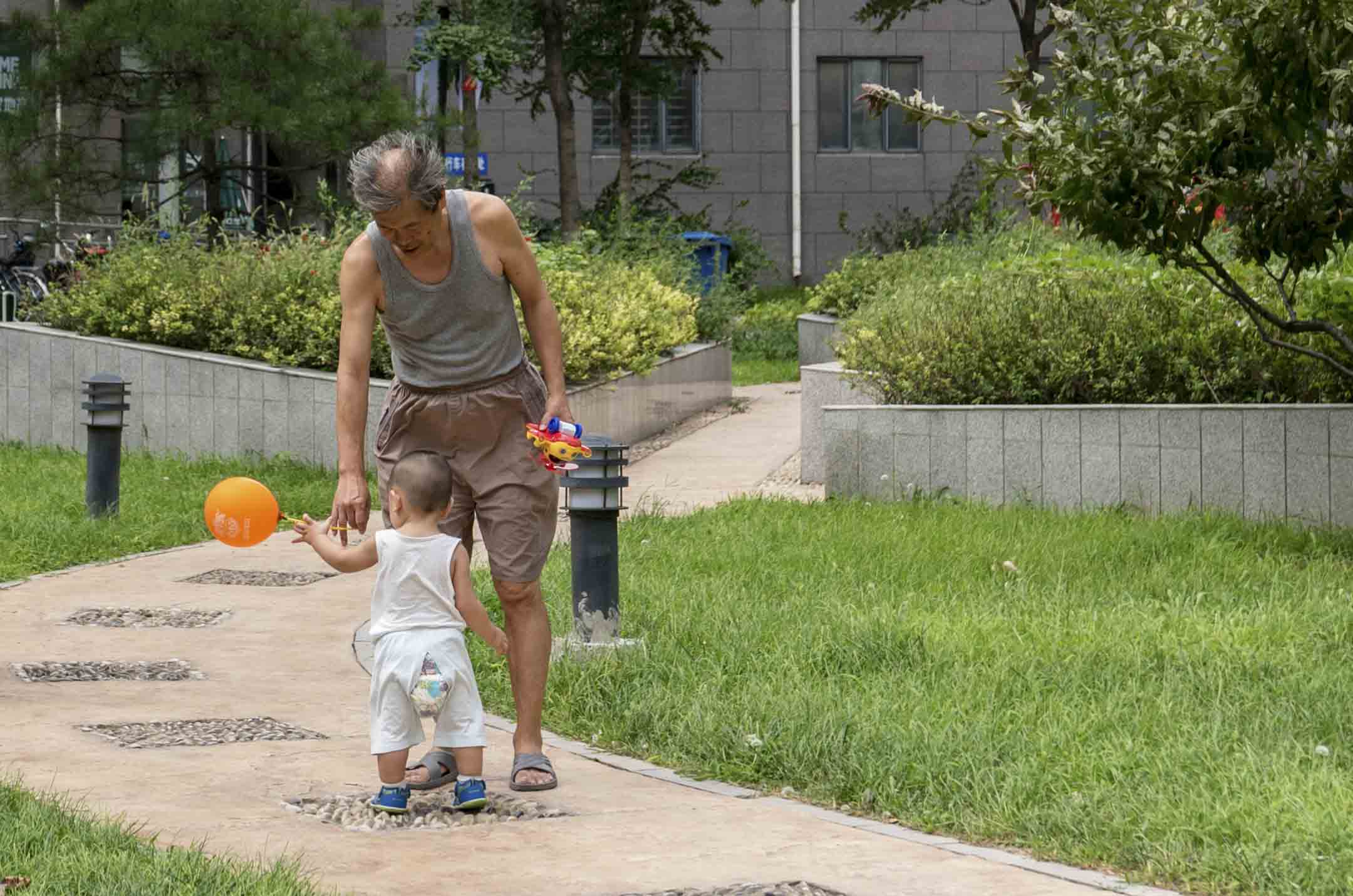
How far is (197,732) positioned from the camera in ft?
20.8

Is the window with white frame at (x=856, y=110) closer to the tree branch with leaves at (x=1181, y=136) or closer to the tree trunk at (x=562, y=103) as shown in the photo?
the tree trunk at (x=562, y=103)

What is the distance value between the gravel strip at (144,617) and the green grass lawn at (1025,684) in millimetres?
1639

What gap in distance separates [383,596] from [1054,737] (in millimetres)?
2045

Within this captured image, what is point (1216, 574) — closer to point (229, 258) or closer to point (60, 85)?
point (229, 258)

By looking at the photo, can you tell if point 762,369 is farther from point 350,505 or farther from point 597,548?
point 350,505

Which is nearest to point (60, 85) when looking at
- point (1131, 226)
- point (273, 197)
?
point (273, 197)

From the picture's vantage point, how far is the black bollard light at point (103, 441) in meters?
11.1

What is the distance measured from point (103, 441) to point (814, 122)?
2415 centimetres

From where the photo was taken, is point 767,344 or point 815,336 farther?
point 767,344

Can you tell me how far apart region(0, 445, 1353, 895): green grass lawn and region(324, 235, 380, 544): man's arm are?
119 cm

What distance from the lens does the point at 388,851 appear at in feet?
16.0

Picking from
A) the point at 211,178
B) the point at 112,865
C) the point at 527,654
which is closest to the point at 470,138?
the point at 211,178

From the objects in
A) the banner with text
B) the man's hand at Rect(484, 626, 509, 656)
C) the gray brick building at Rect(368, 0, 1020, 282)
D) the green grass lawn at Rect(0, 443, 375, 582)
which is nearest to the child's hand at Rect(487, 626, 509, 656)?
the man's hand at Rect(484, 626, 509, 656)

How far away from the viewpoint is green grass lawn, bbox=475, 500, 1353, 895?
4.90 meters
